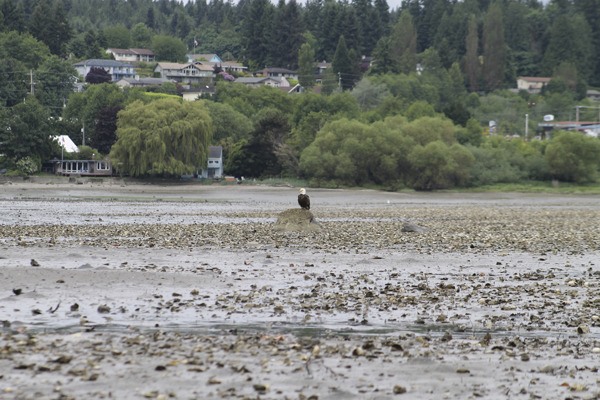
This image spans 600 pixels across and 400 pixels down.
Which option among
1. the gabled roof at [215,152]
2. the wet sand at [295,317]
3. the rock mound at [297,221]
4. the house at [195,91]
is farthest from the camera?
the house at [195,91]

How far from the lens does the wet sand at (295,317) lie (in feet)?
42.3

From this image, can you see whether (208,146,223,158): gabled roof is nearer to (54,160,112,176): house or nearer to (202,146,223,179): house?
(202,146,223,179): house

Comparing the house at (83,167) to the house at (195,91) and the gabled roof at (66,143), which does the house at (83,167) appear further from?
the house at (195,91)

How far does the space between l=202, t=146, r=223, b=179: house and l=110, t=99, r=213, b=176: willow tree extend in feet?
20.4

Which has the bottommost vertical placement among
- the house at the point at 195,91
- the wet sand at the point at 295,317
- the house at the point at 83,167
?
the wet sand at the point at 295,317

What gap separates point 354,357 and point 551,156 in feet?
341

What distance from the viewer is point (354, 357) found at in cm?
1436

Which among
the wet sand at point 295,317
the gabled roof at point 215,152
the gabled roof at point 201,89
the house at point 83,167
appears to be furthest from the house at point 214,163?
the wet sand at point 295,317

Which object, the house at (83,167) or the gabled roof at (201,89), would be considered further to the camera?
the gabled roof at (201,89)

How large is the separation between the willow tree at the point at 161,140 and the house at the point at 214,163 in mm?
6215

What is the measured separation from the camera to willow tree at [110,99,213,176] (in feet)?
334

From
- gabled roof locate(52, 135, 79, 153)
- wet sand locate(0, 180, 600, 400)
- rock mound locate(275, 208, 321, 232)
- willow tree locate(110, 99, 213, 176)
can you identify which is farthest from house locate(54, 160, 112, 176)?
wet sand locate(0, 180, 600, 400)

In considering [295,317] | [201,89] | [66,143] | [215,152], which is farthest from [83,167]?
[295,317]

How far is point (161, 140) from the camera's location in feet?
336
